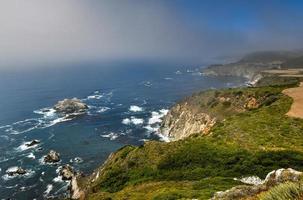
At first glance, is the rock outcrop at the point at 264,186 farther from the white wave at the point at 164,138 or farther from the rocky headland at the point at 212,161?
the white wave at the point at 164,138

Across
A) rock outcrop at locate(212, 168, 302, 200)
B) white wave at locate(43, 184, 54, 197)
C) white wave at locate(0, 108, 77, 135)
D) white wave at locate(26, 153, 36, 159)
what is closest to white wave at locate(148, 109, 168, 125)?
white wave at locate(0, 108, 77, 135)

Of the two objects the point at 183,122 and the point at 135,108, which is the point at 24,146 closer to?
the point at 183,122

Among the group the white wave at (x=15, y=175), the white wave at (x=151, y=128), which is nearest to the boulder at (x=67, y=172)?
the white wave at (x=15, y=175)

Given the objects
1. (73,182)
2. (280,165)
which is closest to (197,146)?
(280,165)

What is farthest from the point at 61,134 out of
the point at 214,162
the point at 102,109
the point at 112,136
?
the point at 214,162

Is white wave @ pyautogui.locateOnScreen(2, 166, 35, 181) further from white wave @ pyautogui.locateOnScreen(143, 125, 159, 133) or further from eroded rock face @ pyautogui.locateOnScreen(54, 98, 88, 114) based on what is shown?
eroded rock face @ pyautogui.locateOnScreen(54, 98, 88, 114)

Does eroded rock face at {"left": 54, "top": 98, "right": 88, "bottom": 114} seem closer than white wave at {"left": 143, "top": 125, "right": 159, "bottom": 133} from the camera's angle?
No

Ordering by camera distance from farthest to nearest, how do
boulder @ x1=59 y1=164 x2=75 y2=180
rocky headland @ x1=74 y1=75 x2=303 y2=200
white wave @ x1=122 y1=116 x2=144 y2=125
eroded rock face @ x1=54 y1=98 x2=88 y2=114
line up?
eroded rock face @ x1=54 y1=98 x2=88 y2=114, white wave @ x1=122 y1=116 x2=144 y2=125, boulder @ x1=59 y1=164 x2=75 y2=180, rocky headland @ x1=74 y1=75 x2=303 y2=200
